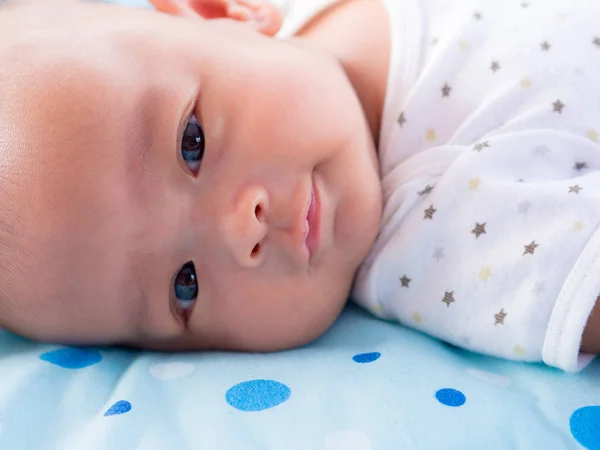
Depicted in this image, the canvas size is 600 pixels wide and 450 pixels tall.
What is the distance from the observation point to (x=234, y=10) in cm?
121

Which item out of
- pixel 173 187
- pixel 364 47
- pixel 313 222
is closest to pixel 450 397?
pixel 313 222

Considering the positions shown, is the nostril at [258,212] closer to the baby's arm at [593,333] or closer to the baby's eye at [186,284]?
the baby's eye at [186,284]

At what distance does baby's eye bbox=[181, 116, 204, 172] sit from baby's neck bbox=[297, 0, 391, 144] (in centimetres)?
34

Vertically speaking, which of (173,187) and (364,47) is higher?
(364,47)

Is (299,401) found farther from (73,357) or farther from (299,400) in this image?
(73,357)

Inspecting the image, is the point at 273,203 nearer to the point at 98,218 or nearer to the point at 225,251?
the point at 225,251

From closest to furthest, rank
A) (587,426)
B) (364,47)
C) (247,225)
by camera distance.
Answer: (587,426) → (247,225) → (364,47)

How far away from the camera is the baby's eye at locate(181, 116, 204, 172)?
88cm

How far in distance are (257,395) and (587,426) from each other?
36 cm

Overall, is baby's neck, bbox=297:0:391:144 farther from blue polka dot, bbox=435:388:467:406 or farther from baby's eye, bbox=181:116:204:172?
blue polka dot, bbox=435:388:467:406

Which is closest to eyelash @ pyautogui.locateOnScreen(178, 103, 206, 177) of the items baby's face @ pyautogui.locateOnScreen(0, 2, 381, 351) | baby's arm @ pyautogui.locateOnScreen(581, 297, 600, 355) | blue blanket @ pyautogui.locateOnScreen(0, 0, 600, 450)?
baby's face @ pyautogui.locateOnScreen(0, 2, 381, 351)

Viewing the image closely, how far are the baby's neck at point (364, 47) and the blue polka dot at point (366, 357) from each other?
0.40 meters

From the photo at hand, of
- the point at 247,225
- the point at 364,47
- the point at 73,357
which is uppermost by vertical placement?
the point at 364,47

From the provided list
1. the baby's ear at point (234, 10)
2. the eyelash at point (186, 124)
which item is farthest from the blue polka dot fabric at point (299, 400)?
the baby's ear at point (234, 10)
